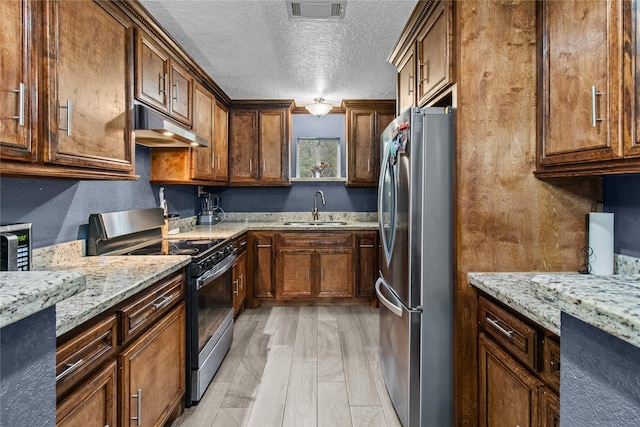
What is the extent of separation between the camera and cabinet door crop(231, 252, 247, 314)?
3.22 m

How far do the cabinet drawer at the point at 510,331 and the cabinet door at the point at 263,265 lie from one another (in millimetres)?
2550

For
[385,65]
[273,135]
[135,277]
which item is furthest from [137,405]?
[273,135]

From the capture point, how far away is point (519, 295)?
50.5 inches

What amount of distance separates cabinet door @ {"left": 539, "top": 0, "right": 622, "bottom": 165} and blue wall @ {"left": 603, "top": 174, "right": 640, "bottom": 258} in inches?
13.4

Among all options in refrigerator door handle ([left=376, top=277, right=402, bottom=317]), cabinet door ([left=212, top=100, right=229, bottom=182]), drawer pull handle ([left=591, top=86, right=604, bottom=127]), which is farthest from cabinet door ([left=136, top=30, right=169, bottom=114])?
drawer pull handle ([left=591, top=86, right=604, bottom=127])

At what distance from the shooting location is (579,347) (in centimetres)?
55

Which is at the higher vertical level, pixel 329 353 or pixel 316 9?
pixel 316 9

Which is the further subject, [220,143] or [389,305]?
[220,143]

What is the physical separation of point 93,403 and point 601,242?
2182 mm

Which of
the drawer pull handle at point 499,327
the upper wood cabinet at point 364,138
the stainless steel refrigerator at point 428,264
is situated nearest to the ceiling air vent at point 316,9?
the stainless steel refrigerator at point 428,264

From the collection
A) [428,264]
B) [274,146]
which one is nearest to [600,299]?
[428,264]

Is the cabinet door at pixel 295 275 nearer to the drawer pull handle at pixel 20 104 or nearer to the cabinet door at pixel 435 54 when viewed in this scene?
the cabinet door at pixel 435 54

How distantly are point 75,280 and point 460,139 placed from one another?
1620mm

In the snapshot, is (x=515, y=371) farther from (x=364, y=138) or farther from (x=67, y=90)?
(x=364, y=138)
